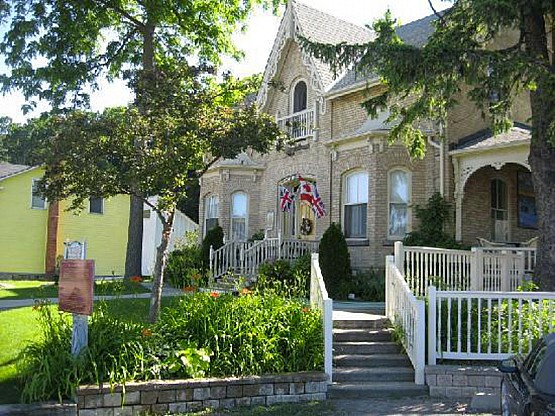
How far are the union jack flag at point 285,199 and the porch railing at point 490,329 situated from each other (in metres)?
11.6

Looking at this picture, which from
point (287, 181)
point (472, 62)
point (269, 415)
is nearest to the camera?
point (269, 415)

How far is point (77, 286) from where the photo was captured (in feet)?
24.6

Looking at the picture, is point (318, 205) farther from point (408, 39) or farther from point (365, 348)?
point (365, 348)

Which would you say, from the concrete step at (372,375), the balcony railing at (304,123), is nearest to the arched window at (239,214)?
the balcony railing at (304,123)

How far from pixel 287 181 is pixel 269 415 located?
13.9 m

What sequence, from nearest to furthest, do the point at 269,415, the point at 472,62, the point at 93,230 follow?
1. the point at 269,415
2. the point at 472,62
3. the point at 93,230

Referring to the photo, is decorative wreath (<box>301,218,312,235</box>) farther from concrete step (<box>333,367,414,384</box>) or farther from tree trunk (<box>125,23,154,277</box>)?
concrete step (<box>333,367,414,384</box>)

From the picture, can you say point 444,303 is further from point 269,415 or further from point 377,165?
point 377,165

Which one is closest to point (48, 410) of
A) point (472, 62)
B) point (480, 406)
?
point (480, 406)

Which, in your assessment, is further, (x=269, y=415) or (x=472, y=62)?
(x=472, y=62)

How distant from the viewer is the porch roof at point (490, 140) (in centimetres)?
1492

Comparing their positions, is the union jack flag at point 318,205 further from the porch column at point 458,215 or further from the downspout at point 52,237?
the downspout at point 52,237

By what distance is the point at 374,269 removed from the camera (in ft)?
55.0

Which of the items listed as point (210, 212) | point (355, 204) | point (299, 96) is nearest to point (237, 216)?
point (210, 212)
